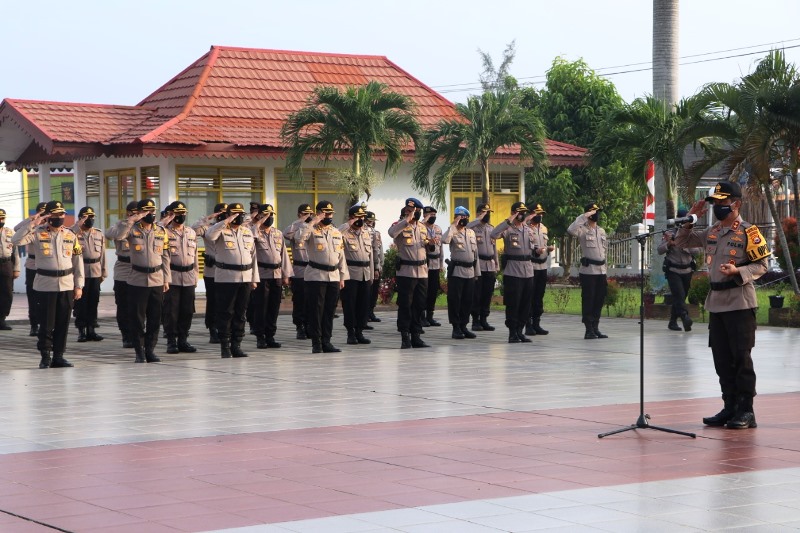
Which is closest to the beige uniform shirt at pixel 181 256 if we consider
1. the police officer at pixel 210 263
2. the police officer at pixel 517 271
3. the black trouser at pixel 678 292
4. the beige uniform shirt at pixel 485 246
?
the police officer at pixel 210 263

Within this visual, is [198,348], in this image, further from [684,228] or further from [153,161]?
[153,161]

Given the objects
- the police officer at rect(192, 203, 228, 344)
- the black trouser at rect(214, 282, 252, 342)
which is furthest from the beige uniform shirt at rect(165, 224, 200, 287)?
the black trouser at rect(214, 282, 252, 342)

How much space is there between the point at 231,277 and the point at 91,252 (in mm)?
3282

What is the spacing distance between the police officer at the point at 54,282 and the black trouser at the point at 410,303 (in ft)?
13.7

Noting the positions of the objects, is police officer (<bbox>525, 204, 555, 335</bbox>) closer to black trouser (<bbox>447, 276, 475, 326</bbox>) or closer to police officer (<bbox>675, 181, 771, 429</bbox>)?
black trouser (<bbox>447, 276, 475, 326</bbox>)

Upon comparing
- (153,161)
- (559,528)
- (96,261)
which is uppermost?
(153,161)

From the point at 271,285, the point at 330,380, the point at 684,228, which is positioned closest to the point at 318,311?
the point at 271,285

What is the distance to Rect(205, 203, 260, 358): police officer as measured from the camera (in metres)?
15.3

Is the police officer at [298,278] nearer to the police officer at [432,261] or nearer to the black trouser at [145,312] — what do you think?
the police officer at [432,261]

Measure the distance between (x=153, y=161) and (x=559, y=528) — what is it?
2201cm

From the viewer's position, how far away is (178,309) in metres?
16.1

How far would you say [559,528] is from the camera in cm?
630

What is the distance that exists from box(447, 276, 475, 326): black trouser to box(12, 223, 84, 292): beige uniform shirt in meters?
5.61

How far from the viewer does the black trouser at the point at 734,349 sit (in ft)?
A: 31.5
